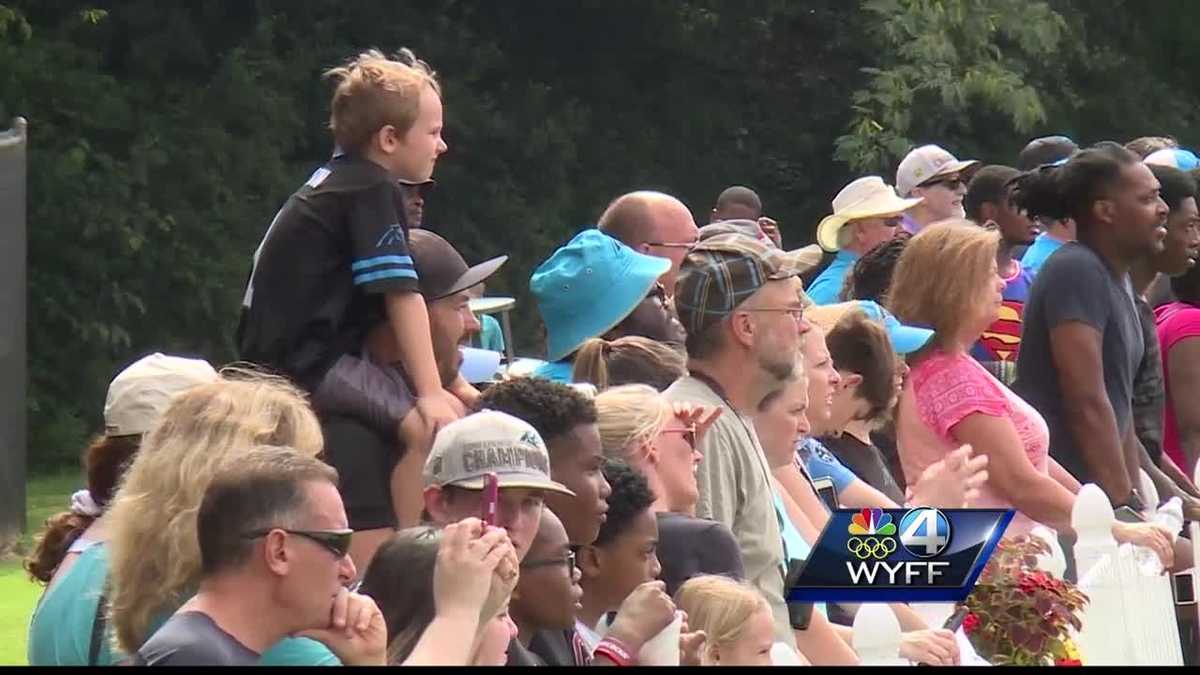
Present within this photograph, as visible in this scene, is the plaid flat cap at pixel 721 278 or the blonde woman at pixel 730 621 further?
the plaid flat cap at pixel 721 278

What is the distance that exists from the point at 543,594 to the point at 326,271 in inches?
60.7

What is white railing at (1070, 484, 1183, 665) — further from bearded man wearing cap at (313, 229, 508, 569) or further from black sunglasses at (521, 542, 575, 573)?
black sunglasses at (521, 542, 575, 573)

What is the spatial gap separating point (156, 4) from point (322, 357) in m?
15.0

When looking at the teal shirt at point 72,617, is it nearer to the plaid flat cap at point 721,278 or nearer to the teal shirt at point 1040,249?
the plaid flat cap at point 721,278

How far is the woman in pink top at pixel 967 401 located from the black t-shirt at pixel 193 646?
9.62ft

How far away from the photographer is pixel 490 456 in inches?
162

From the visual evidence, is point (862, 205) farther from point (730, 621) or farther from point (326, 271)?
point (730, 621)

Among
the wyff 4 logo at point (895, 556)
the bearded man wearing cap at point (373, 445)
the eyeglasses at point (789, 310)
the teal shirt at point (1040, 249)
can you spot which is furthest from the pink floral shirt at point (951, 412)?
the teal shirt at point (1040, 249)

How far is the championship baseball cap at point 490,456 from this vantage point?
4113 millimetres

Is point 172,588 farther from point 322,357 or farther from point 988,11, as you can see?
point 988,11


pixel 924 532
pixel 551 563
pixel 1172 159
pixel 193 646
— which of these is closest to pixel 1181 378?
pixel 1172 159

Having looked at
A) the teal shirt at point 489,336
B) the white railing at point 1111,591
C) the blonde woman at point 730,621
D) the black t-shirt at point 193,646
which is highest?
the black t-shirt at point 193,646

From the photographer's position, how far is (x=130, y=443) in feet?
14.9

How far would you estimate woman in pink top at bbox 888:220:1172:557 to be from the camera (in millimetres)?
6070
